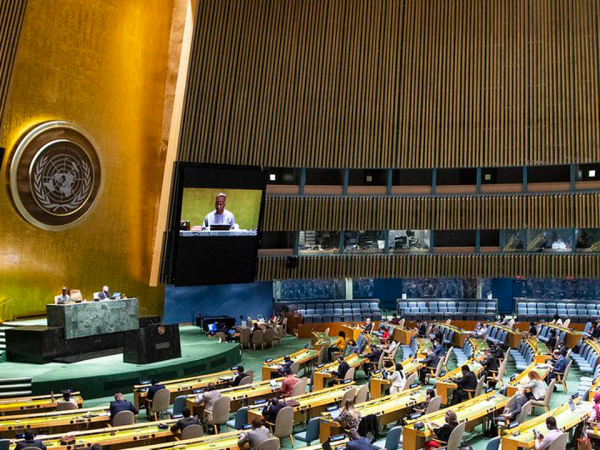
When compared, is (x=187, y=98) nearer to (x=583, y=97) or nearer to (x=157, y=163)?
(x=157, y=163)

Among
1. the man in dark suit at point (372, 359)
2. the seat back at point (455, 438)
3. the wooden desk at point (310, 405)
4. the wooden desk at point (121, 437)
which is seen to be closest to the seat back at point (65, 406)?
the wooden desk at point (121, 437)

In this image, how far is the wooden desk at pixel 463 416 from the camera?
400 inches

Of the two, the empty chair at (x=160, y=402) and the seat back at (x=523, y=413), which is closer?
the seat back at (x=523, y=413)

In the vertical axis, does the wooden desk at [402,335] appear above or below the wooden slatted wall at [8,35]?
below

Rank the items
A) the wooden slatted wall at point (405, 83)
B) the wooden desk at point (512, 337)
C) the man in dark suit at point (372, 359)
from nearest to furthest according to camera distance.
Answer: the man in dark suit at point (372, 359) → the wooden desk at point (512, 337) → the wooden slatted wall at point (405, 83)

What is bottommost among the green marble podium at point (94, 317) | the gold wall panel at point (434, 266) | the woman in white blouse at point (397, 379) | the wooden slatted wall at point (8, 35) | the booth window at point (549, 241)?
the woman in white blouse at point (397, 379)

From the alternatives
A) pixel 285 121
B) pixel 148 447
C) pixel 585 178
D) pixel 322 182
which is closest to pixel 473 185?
pixel 585 178

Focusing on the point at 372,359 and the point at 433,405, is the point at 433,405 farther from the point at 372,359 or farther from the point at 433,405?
the point at 372,359

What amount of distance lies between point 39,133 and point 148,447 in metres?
12.4

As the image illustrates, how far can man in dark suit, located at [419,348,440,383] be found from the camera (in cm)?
1602

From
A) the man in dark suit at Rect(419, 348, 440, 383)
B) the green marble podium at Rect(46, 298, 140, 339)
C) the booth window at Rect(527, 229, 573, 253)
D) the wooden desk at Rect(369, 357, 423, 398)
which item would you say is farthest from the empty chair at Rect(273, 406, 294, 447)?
the booth window at Rect(527, 229, 573, 253)

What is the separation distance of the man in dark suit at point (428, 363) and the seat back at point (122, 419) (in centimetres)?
732

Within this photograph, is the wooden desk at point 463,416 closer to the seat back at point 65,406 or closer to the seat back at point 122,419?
the seat back at point 122,419

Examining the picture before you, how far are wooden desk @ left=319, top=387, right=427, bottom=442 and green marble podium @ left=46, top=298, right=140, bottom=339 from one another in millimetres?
7883
